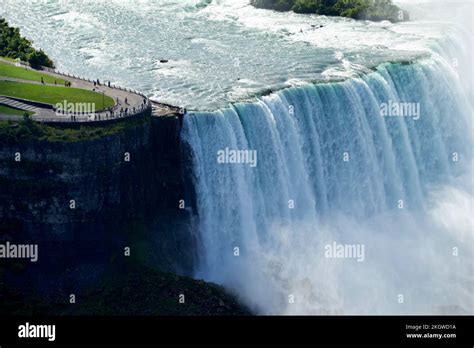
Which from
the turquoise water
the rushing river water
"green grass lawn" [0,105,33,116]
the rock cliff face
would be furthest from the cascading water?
"green grass lawn" [0,105,33,116]

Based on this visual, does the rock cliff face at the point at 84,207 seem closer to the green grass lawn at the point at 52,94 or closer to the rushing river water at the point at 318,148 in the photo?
the rushing river water at the point at 318,148

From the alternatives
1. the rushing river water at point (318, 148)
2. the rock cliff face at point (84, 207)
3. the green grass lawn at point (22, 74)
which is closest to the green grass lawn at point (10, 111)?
the rock cliff face at point (84, 207)

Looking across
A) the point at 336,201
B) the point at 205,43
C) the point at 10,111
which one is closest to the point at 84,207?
the point at 10,111

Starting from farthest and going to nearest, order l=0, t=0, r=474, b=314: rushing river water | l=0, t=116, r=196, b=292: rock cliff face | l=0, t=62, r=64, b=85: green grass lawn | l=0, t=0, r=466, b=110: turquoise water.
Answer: l=0, t=0, r=466, b=110: turquoise water → l=0, t=62, r=64, b=85: green grass lawn → l=0, t=0, r=474, b=314: rushing river water → l=0, t=116, r=196, b=292: rock cliff face

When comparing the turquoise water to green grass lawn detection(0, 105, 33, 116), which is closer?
green grass lawn detection(0, 105, 33, 116)

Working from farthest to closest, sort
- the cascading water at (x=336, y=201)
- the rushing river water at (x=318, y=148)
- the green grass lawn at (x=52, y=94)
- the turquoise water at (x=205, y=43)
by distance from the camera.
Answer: the turquoise water at (x=205, y=43), the green grass lawn at (x=52, y=94), the rushing river water at (x=318, y=148), the cascading water at (x=336, y=201)

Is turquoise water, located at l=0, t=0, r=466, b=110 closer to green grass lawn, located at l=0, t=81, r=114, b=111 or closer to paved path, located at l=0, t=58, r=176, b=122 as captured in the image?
paved path, located at l=0, t=58, r=176, b=122

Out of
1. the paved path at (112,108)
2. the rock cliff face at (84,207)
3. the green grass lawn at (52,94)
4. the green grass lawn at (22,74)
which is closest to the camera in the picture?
the rock cliff face at (84,207)
